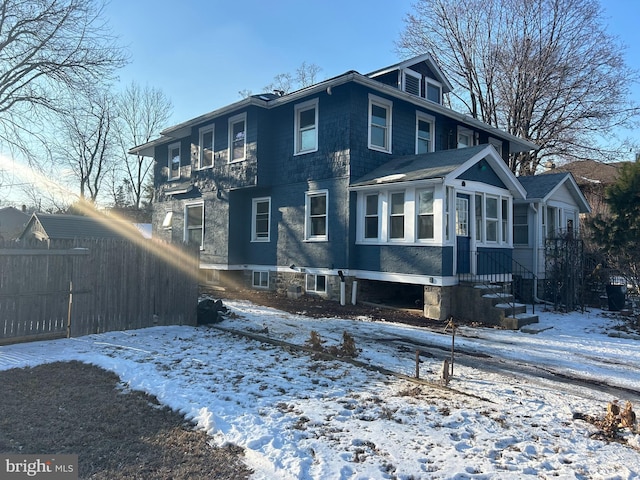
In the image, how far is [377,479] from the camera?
10.9ft

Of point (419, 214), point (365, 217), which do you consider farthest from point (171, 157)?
point (419, 214)

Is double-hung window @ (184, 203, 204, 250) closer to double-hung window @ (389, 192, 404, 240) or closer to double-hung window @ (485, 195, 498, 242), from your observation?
double-hung window @ (389, 192, 404, 240)

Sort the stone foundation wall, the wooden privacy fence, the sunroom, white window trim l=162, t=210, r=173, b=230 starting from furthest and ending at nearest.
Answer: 1. white window trim l=162, t=210, r=173, b=230
2. the sunroom
3. the stone foundation wall
4. the wooden privacy fence

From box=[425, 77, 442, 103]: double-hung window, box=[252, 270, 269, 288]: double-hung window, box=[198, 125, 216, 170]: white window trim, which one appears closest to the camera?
box=[252, 270, 269, 288]: double-hung window

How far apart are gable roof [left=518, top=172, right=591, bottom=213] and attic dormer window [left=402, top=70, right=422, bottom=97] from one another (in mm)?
5180

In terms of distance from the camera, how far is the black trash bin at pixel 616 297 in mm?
12750

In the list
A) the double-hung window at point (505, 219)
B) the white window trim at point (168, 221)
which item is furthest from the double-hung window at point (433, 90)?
the white window trim at point (168, 221)

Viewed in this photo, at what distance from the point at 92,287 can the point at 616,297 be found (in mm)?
13552

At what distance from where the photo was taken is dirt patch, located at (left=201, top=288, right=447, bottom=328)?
10.9 m

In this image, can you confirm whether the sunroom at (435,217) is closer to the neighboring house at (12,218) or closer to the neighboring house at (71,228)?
the neighboring house at (71,228)

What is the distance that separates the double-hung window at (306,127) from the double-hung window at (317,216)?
153 cm

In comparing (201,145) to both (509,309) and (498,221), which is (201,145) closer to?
(498,221)

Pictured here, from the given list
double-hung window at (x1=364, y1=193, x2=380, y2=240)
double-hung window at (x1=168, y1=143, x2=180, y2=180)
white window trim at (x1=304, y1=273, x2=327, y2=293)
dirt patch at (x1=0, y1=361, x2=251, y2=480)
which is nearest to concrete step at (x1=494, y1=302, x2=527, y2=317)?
double-hung window at (x1=364, y1=193, x2=380, y2=240)

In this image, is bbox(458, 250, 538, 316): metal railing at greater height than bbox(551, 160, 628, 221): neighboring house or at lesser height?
lesser
